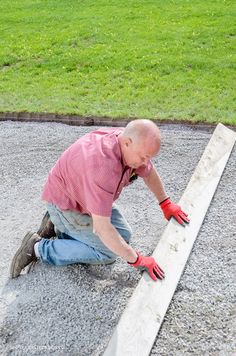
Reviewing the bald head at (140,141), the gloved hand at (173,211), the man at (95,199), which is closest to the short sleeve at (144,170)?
the man at (95,199)

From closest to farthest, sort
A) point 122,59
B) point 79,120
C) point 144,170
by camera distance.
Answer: point 144,170
point 79,120
point 122,59

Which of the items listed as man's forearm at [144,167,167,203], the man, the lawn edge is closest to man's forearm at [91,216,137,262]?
the man

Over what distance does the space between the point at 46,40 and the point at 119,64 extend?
2253 mm

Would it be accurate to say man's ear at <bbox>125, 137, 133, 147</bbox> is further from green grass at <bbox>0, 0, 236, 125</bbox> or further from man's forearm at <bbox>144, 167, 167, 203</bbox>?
green grass at <bbox>0, 0, 236, 125</bbox>

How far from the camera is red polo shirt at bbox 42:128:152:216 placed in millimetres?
3426

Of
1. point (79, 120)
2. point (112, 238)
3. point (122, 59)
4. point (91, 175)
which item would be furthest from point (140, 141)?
point (122, 59)

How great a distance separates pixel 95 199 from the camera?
11.2ft

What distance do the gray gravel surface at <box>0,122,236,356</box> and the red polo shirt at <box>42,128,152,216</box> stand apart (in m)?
0.56

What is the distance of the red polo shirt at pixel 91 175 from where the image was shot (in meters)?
3.43

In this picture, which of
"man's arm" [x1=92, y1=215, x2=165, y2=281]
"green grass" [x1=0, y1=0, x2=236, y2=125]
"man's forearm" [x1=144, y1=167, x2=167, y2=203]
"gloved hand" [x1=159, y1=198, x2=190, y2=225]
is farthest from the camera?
"green grass" [x1=0, y1=0, x2=236, y2=125]

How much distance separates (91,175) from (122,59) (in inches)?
227

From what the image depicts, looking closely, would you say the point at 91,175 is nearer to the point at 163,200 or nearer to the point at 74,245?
the point at 74,245

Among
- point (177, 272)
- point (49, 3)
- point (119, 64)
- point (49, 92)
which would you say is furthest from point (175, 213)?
point (49, 3)

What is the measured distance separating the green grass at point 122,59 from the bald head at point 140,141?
126 inches
